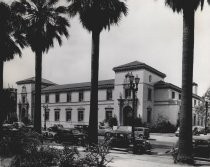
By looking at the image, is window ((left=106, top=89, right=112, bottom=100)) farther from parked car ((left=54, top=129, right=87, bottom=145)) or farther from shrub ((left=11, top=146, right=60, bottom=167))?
shrub ((left=11, top=146, right=60, bottom=167))

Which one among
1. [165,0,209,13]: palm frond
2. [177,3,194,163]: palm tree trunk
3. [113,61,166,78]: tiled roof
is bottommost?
[177,3,194,163]: palm tree trunk

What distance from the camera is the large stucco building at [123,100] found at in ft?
170

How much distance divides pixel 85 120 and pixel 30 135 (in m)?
43.9

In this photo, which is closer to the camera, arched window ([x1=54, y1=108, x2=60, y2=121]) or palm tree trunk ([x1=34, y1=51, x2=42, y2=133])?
palm tree trunk ([x1=34, y1=51, x2=42, y2=133])

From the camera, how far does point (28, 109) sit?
69.5 meters

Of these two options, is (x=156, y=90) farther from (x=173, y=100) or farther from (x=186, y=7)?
(x=186, y=7)

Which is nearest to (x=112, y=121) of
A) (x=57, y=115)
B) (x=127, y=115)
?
(x=127, y=115)

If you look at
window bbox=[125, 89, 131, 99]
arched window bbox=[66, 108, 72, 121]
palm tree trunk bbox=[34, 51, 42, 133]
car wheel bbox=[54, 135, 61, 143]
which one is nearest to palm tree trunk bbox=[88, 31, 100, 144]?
palm tree trunk bbox=[34, 51, 42, 133]

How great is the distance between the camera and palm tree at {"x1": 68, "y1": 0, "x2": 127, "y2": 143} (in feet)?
69.6

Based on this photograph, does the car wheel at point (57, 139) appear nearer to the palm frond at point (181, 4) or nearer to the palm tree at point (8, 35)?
the palm tree at point (8, 35)

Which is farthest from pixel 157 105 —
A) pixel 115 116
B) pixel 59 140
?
pixel 59 140

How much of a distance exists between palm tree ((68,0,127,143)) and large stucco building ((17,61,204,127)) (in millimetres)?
29267

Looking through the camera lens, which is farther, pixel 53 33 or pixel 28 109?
pixel 28 109

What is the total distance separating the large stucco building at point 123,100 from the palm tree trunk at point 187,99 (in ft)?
112
